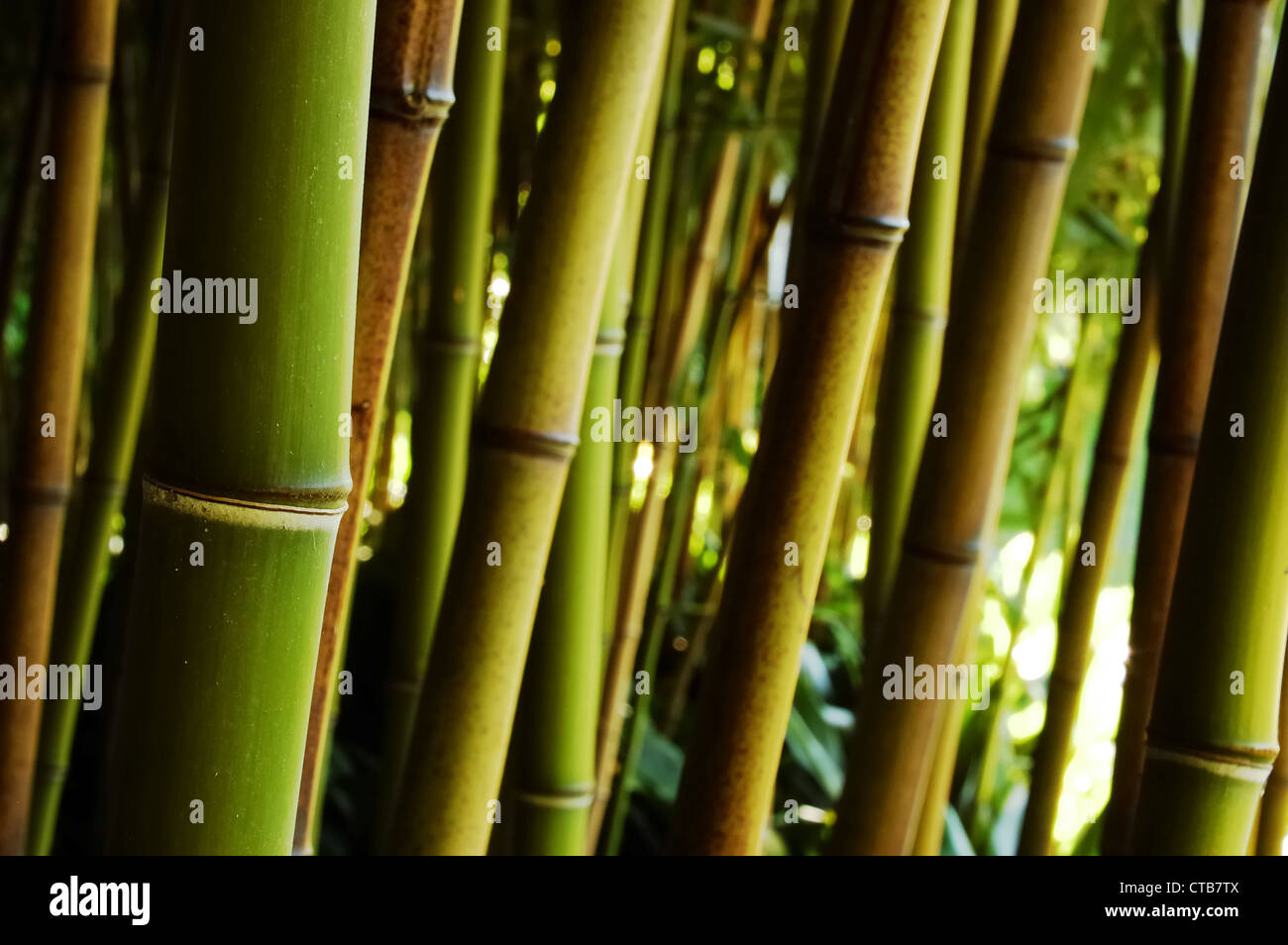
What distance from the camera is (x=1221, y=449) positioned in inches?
17.1

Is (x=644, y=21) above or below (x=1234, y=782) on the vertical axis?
above

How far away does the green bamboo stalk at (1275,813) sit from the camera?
0.68 meters

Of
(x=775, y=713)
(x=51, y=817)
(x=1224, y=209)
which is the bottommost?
(x=51, y=817)

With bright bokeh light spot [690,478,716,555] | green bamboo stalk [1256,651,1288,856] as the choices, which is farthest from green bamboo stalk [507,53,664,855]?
bright bokeh light spot [690,478,716,555]

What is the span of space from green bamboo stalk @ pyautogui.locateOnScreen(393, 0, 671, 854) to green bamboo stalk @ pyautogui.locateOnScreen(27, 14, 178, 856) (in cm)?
44

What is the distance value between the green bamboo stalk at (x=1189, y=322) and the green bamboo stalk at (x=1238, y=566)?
5.4 inches

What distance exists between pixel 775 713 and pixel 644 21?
0.29 metres

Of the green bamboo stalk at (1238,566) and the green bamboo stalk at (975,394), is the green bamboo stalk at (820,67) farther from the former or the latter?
the green bamboo stalk at (1238,566)

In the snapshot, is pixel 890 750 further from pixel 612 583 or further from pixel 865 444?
pixel 865 444

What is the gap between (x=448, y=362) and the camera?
0.77 metres

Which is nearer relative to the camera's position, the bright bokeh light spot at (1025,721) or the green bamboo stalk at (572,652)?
the green bamboo stalk at (572,652)

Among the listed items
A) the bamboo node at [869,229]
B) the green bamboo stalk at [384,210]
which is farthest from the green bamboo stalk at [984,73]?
the green bamboo stalk at [384,210]

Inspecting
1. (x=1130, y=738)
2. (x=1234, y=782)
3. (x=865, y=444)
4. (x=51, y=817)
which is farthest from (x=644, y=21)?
(x=865, y=444)

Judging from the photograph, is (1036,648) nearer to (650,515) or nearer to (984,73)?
(650,515)
